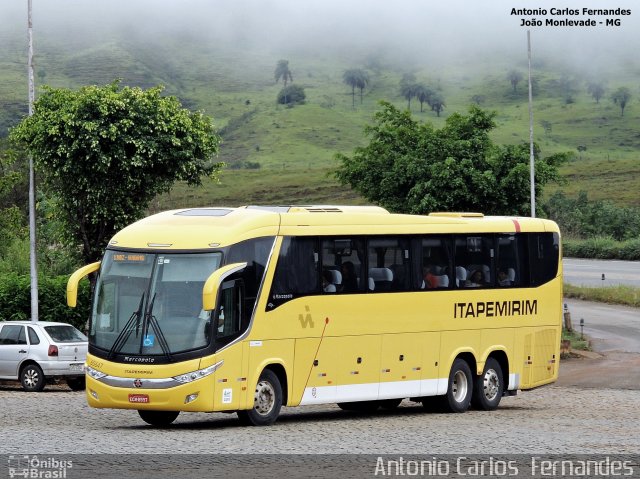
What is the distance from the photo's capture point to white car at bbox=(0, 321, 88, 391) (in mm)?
30828

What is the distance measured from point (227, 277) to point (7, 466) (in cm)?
643

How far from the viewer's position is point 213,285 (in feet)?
61.3

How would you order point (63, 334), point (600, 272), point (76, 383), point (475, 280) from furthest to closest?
point (600, 272), point (76, 383), point (63, 334), point (475, 280)

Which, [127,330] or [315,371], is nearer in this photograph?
[127,330]

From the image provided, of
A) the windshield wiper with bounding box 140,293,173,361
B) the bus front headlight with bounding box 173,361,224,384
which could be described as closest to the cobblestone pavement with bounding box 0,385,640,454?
the bus front headlight with bounding box 173,361,224,384

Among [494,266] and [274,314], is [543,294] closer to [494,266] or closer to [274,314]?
[494,266]

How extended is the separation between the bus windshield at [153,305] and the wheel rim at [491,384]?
792 centimetres

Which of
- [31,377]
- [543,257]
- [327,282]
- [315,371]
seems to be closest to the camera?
[315,371]

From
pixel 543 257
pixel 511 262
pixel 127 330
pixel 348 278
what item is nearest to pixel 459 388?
pixel 511 262

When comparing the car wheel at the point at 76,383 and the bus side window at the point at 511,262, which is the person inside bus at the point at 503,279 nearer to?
the bus side window at the point at 511,262

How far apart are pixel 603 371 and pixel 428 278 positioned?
58.2 feet

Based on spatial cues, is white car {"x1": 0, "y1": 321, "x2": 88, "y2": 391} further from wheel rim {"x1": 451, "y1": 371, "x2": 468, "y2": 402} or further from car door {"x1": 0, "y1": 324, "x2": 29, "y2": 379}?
wheel rim {"x1": 451, "y1": 371, "x2": 468, "y2": 402}

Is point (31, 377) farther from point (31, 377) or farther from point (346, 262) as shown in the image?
point (346, 262)

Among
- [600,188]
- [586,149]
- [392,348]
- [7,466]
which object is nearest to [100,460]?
[7,466]
